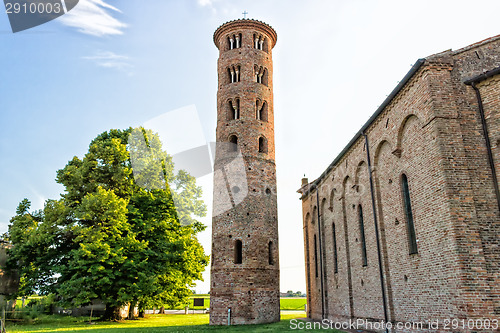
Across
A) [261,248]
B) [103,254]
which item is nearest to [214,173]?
[261,248]

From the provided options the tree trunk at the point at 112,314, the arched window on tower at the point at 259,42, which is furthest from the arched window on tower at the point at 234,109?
the tree trunk at the point at 112,314

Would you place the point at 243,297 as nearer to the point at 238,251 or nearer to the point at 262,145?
the point at 238,251

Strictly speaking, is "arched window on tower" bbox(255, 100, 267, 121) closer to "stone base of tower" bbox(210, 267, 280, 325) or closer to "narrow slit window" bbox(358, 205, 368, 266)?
"narrow slit window" bbox(358, 205, 368, 266)

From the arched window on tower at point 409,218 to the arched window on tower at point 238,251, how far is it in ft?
33.8

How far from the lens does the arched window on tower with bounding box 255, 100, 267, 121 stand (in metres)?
23.7

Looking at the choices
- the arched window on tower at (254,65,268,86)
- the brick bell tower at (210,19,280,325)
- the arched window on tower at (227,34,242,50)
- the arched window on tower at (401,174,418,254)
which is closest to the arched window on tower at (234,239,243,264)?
the brick bell tower at (210,19,280,325)

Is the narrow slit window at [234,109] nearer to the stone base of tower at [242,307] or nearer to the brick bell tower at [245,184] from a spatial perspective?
the brick bell tower at [245,184]

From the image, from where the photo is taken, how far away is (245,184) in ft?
70.6

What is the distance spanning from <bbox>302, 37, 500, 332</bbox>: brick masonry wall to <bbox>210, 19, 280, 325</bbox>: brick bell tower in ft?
20.2

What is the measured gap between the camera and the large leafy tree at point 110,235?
1827 cm

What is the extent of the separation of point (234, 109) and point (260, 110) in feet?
5.91

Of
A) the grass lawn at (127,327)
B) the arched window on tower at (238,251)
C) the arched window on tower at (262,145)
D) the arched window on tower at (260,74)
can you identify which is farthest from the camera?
the arched window on tower at (260,74)

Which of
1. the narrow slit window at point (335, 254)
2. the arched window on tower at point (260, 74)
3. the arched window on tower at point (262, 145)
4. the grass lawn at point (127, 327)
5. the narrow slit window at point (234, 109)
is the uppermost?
the arched window on tower at point (260, 74)

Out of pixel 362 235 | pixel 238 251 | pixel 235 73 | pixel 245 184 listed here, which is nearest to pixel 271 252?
pixel 238 251
